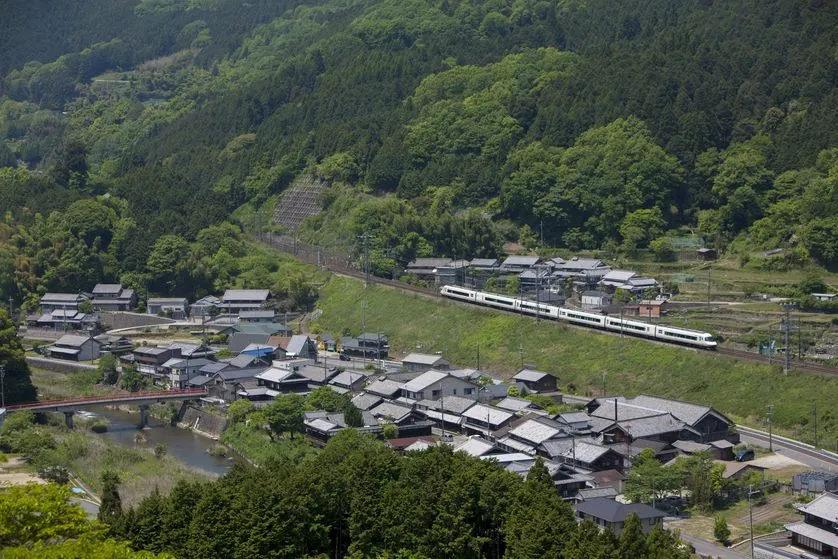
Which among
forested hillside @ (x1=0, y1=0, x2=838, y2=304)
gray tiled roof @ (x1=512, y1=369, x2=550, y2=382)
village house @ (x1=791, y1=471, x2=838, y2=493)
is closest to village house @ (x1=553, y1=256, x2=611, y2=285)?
forested hillside @ (x1=0, y1=0, x2=838, y2=304)

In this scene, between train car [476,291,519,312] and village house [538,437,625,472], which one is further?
train car [476,291,519,312]

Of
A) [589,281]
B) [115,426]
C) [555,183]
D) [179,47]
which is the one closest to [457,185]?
[555,183]

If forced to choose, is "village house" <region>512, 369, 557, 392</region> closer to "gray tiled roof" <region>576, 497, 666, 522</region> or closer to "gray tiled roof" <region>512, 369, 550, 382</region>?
"gray tiled roof" <region>512, 369, 550, 382</region>

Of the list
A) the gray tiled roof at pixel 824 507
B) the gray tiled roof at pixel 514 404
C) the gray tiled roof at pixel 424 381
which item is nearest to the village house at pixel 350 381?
the gray tiled roof at pixel 424 381

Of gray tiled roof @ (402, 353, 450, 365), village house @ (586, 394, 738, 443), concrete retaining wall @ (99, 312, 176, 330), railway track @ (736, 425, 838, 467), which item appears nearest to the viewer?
railway track @ (736, 425, 838, 467)

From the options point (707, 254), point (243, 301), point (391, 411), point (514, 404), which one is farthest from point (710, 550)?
point (243, 301)

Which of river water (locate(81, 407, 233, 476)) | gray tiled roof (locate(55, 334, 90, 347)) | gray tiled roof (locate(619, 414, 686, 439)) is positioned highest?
gray tiled roof (locate(619, 414, 686, 439))
